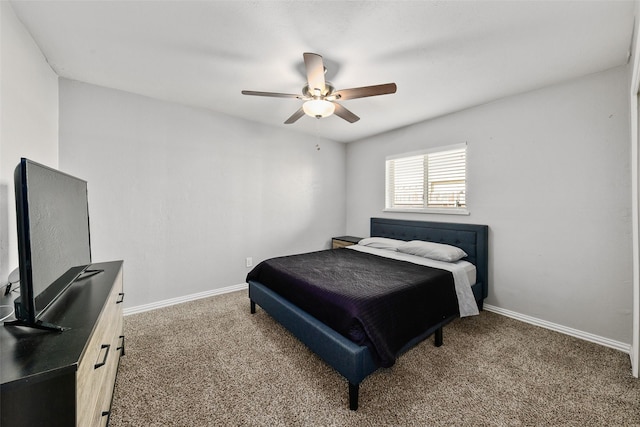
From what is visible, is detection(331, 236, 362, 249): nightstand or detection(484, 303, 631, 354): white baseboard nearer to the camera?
detection(484, 303, 631, 354): white baseboard

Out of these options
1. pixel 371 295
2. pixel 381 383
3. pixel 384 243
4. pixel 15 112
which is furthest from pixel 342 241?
pixel 15 112

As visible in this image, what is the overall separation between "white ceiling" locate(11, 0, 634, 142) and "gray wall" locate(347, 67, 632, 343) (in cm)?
27

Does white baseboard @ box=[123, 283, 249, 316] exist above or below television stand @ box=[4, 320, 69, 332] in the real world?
below

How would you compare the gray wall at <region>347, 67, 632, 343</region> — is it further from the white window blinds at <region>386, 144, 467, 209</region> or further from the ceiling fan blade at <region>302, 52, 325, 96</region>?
the ceiling fan blade at <region>302, 52, 325, 96</region>

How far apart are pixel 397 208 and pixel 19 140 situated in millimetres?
4013

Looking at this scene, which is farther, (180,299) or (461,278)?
(180,299)

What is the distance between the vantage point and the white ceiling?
5.20ft

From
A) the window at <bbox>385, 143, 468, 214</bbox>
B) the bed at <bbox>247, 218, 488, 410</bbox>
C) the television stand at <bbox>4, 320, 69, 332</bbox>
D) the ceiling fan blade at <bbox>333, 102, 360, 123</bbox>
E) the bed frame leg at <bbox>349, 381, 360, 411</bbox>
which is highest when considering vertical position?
the ceiling fan blade at <bbox>333, 102, 360, 123</bbox>

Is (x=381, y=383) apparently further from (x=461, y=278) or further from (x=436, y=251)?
(x=436, y=251)

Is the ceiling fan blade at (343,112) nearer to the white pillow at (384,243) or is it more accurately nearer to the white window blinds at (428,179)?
the white window blinds at (428,179)

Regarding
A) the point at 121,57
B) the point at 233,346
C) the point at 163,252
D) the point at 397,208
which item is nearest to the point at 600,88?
the point at 397,208

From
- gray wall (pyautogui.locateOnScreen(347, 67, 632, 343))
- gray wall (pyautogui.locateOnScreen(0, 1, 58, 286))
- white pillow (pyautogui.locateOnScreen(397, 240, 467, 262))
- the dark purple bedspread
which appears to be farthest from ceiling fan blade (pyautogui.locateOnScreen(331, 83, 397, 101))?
gray wall (pyautogui.locateOnScreen(0, 1, 58, 286))

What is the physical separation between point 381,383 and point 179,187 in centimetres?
299

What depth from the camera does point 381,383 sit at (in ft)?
5.78
